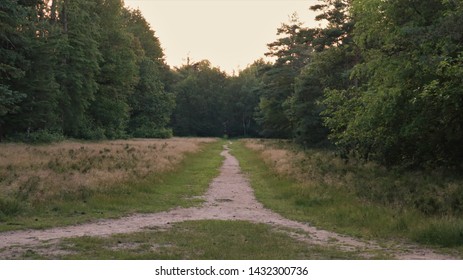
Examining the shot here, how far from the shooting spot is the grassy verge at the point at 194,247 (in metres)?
7.42

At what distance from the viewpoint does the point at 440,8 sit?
15.1 meters

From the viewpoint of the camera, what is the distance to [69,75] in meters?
44.7

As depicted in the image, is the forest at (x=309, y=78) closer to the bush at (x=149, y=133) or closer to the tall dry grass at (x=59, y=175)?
the bush at (x=149, y=133)

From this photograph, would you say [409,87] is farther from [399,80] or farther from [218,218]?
[218,218]

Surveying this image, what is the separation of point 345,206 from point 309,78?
1033 inches

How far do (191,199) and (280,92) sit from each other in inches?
1730

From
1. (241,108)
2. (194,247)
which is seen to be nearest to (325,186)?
(194,247)

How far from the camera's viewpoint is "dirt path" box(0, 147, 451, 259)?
27.3 feet

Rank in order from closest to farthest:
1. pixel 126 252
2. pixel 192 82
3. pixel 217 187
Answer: pixel 126 252 < pixel 217 187 < pixel 192 82

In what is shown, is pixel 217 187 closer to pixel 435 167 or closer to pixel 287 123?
pixel 435 167

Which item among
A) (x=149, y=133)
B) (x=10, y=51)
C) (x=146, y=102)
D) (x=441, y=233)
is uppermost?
(x=10, y=51)

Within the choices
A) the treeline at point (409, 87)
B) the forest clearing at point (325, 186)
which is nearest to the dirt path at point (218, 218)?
the forest clearing at point (325, 186)

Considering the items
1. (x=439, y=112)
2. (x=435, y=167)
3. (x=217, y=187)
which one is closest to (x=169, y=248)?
(x=217, y=187)

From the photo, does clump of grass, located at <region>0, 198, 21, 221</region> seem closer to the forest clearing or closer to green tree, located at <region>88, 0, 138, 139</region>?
the forest clearing
